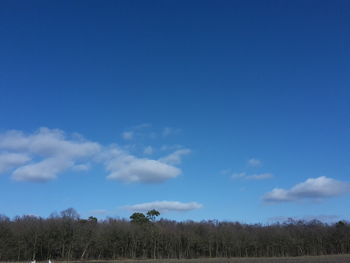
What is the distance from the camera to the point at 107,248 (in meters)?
103

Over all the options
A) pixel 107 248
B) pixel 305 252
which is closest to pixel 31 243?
pixel 107 248

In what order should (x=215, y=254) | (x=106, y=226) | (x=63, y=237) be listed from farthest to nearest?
(x=215, y=254), (x=106, y=226), (x=63, y=237)

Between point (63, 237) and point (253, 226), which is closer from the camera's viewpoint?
point (63, 237)

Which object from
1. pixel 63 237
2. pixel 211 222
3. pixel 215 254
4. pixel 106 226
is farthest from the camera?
pixel 211 222

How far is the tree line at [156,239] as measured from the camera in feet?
312

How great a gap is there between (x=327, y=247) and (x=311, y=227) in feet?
24.8

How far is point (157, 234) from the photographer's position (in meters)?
110

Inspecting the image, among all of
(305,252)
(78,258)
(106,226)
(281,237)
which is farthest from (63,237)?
(305,252)

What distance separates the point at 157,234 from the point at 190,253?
1285cm

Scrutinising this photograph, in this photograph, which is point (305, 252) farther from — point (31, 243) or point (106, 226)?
point (31, 243)

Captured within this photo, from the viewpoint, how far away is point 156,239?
109 meters

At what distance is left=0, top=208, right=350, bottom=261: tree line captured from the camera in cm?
9506

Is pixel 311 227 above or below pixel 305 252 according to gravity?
above

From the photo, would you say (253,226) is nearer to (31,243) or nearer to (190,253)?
(190,253)
